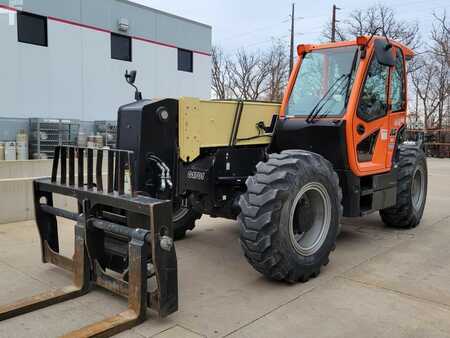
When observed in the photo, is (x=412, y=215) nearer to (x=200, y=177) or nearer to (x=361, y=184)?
(x=361, y=184)

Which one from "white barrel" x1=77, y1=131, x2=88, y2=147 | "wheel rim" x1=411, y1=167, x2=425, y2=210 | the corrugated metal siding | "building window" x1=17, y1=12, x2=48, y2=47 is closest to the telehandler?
"wheel rim" x1=411, y1=167, x2=425, y2=210

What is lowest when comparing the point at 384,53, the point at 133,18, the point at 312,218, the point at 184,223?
the point at 184,223

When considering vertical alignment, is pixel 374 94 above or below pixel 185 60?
below

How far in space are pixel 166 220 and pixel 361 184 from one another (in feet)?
9.95

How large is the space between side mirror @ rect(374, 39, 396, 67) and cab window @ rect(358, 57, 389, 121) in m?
0.13

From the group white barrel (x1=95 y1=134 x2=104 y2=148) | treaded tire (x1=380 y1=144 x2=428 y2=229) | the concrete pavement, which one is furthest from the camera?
white barrel (x1=95 y1=134 x2=104 y2=148)

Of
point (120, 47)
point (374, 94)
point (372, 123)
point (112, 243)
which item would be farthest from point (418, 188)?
point (120, 47)

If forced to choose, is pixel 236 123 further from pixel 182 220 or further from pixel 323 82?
pixel 182 220

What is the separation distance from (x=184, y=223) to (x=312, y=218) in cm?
187

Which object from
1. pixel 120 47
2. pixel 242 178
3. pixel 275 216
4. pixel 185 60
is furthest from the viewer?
pixel 185 60

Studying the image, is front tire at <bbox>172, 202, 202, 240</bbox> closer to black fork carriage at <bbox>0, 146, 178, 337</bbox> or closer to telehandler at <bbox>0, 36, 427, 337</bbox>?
telehandler at <bbox>0, 36, 427, 337</bbox>

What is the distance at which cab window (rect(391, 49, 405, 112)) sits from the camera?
601cm

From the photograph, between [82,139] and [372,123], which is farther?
[82,139]

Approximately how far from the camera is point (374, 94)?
18.2ft
